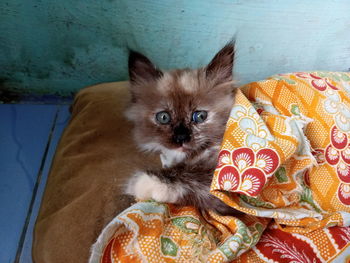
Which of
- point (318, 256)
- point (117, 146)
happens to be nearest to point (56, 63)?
point (117, 146)

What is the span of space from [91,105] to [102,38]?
42 cm

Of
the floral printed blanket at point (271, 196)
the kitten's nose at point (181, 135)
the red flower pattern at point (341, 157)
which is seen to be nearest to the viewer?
the floral printed blanket at point (271, 196)

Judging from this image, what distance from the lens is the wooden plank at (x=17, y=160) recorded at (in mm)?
1411

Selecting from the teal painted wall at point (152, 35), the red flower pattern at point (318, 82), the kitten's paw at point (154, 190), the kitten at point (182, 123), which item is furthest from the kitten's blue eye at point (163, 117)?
the teal painted wall at point (152, 35)

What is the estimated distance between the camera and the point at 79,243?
114 cm

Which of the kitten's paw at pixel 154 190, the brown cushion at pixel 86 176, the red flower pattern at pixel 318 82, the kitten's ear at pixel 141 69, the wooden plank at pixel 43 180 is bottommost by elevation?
the wooden plank at pixel 43 180

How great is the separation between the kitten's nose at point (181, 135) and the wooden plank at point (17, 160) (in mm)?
967

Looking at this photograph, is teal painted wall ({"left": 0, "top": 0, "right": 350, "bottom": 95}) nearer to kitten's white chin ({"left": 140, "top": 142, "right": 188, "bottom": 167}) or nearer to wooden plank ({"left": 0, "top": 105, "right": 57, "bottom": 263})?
wooden plank ({"left": 0, "top": 105, "right": 57, "bottom": 263})

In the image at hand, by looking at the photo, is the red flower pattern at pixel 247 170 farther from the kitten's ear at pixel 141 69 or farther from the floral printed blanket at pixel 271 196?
the kitten's ear at pixel 141 69

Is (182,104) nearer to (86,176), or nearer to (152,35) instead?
(86,176)

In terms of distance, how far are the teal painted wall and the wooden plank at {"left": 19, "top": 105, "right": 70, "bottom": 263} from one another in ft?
0.60

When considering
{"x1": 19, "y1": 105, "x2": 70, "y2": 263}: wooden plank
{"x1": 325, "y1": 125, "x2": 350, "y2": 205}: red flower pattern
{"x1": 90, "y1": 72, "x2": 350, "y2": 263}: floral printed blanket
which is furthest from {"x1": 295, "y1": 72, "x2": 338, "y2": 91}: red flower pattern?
{"x1": 19, "y1": 105, "x2": 70, "y2": 263}: wooden plank

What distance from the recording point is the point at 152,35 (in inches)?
69.1

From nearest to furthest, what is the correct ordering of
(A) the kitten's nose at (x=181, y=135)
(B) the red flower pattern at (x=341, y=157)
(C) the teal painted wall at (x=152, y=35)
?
1. (A) the kitten's nose at (x=181, y=135)
2. (B) the red flower pattern at (x=341, y=157)
3. (C) the teal painted wall at (x=152, y=35)
